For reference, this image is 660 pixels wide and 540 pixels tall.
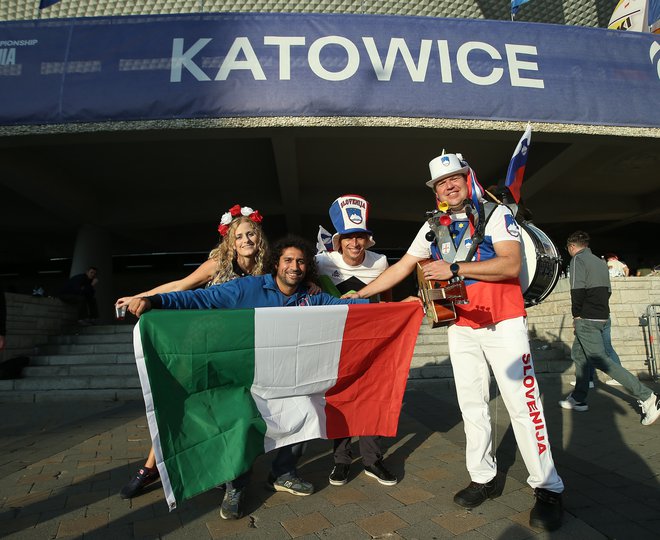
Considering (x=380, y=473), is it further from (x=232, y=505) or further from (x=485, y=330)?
(x=485, y=330)

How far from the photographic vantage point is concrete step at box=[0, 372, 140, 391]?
284 inches

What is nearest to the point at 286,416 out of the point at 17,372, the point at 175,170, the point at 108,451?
the point at 108,451

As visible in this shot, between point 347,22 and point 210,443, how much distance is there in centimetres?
761

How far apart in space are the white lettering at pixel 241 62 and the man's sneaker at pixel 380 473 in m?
6.67

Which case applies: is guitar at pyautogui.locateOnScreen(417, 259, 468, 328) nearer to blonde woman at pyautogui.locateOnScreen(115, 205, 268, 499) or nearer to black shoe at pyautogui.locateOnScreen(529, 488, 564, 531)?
black shoe at pyautogui.locateOnScreen(529, 488, 564, 531)

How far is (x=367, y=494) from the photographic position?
9.62 feet

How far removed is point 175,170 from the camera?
43.5 ft

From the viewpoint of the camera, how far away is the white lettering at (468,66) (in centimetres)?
789

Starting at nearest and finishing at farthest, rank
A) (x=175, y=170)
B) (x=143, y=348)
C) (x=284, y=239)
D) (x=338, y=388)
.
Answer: (x=143, y=348)
(x=338, y=388)
(x=284, y=239)
(x=175, y=170)

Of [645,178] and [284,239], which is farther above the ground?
[645,178]

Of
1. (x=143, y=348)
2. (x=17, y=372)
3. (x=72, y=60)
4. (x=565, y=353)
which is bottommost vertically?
(x=565, y=353)

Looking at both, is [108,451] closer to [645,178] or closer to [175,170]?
[175,170]

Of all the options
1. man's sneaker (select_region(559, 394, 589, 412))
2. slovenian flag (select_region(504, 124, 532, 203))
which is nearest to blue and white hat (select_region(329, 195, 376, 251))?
slovenian flag (select_region(504, 124, 532, 203))

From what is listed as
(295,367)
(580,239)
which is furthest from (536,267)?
(580,239)
